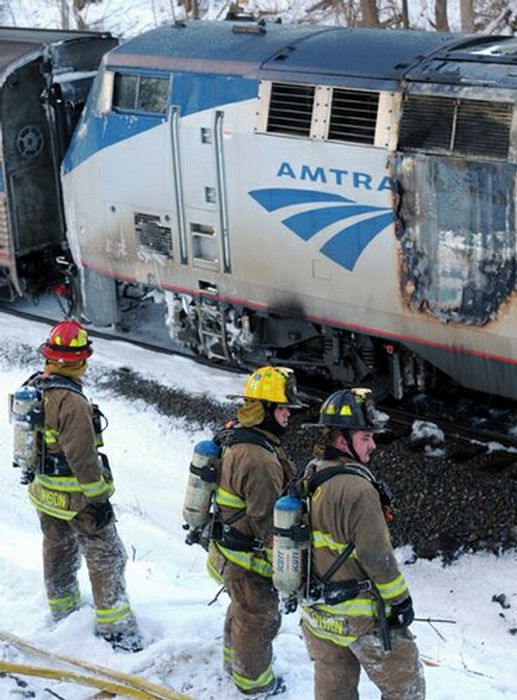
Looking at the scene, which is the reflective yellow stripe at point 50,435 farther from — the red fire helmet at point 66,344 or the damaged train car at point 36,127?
the damaged train car at point 36,127

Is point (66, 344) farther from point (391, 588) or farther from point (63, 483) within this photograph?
point (391, 588)

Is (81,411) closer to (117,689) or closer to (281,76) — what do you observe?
(117,689)

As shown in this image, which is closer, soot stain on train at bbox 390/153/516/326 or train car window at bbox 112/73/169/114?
soot stain on train at bbox 390/153/516/326

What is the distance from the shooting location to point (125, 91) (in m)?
11.5

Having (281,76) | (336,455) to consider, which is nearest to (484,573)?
(336,455)

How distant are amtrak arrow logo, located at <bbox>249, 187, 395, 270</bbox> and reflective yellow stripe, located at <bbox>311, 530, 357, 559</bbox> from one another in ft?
14.5

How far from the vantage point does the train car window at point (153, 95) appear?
11023mm

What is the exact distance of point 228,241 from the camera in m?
10.8

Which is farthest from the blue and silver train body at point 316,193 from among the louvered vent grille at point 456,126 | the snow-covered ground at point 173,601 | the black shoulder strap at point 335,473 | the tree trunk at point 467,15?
the tree trunk at point 467,15

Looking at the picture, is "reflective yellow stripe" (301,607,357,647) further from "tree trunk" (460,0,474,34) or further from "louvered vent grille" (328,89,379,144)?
"tree trunk" (460,0,474,34)

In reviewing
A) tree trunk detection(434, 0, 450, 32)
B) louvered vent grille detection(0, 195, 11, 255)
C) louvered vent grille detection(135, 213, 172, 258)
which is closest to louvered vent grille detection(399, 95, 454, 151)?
louvered vent grille detection(135, 213, 172, 258)

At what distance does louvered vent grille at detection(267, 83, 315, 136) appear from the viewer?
984 cm

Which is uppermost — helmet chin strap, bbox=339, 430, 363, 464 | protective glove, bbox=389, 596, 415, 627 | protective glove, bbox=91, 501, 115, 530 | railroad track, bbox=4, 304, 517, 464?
helmet chin strap, bbox=339, 430, 363, 464

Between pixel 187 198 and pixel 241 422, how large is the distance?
5157mm
